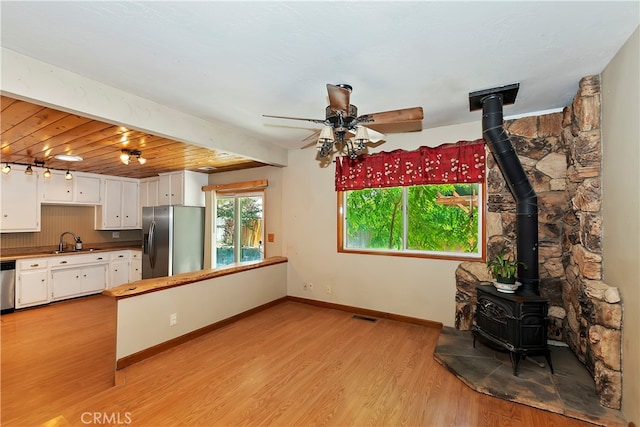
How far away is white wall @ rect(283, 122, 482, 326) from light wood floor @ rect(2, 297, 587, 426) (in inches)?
14.9

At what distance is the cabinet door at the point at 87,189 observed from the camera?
208 inches

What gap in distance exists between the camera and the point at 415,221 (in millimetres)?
3834

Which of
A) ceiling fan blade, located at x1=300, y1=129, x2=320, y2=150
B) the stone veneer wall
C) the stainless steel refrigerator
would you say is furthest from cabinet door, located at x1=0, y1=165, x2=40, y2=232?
the stone veneer wall

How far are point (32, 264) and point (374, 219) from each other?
17.9 ft

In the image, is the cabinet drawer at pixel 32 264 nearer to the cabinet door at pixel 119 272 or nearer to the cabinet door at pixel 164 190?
the cabinet door at pixel 119 272

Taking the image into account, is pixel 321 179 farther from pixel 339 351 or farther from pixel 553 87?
pixel 553 87

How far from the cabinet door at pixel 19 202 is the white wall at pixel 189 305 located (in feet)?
11.9

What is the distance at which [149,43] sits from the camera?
1.86m

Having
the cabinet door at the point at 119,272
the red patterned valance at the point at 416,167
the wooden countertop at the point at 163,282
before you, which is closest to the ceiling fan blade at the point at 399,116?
the red patterned valance at the point at 416,167

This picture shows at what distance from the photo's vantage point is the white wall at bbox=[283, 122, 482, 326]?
140 inches

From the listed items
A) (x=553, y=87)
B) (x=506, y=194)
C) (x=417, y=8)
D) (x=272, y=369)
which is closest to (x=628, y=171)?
(x=553, y=87)

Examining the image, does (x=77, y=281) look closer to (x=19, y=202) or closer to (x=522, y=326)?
(x=19, y=202)

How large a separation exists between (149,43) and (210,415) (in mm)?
2603

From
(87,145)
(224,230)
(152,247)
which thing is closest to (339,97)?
(87,145)
